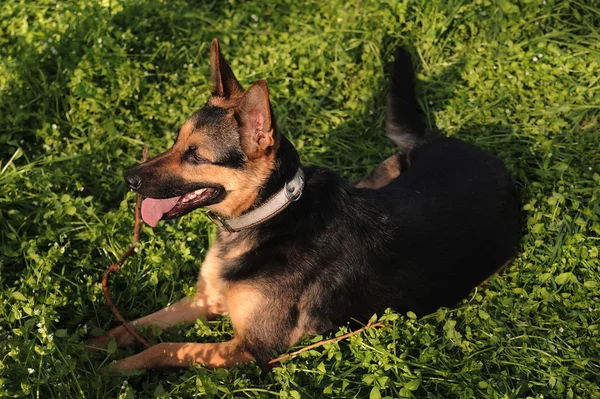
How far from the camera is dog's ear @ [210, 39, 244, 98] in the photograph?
13.8ft

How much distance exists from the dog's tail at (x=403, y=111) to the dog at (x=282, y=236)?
1254 millimetres

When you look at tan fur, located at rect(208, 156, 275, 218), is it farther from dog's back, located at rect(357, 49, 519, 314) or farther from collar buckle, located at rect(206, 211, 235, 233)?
dog's back, located at rect(357, 49, 519, 314)

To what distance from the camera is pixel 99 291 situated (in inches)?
185

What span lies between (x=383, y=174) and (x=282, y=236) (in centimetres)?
190

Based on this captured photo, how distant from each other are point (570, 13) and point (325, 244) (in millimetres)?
4747

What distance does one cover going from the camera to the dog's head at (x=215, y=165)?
3.93 meters

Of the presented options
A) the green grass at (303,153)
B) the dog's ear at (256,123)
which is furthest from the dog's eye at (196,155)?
the green grass at (303,153)

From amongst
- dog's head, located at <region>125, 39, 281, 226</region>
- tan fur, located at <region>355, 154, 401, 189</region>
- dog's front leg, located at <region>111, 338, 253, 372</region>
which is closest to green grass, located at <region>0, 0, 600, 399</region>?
dog's front leg, located at <region>111, 338, 253, 372</region>

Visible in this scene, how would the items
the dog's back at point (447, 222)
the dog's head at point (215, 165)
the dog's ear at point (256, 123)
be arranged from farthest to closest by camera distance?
the dog's back at point (447, 222), the dog's head at point (215, 165), the dog's ear at point (256, 123)

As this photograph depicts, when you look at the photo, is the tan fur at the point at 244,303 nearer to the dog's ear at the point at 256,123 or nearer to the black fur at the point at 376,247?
the black fur at the point at 376,247

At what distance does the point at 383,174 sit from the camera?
5.65 metres

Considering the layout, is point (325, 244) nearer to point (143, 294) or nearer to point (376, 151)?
point (143, 294)

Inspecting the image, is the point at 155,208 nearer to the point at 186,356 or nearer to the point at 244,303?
the point at 244,303

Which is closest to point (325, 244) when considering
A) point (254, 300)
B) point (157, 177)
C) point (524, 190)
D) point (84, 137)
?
point (254, 300)
